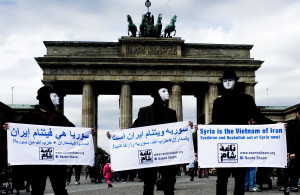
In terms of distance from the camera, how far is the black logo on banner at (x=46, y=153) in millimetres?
8711

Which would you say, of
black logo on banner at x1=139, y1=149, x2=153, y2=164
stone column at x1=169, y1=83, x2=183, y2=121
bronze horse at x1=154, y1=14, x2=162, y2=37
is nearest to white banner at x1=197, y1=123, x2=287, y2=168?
black logo on banner at x1=139, y1=149, x2=153, y2=164

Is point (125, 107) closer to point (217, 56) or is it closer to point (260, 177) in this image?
point (217, 56)

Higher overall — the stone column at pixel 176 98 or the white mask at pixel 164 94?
the stone column at pixel 176 98

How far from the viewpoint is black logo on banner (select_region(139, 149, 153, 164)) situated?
9.11 meters

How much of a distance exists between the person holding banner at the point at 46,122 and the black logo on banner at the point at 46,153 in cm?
21

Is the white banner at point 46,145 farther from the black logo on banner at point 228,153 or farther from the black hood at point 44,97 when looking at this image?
the black logo on banner at point 228,153

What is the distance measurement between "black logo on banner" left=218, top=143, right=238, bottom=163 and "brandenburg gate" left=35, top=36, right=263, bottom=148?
159ft

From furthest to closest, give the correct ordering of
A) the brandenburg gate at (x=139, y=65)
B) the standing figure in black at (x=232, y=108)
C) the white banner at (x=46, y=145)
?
the brandenburg gate at (x=139, y=65), the white banner at (x=46, y=145), the standing figure in black at (x=232, y=108)

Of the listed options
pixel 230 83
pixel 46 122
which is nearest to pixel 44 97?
pixel 46 122

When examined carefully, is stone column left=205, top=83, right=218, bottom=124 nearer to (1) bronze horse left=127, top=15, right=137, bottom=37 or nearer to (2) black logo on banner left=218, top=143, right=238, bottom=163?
(1) bronze horse left=127, top=15, right=137, bottom=37

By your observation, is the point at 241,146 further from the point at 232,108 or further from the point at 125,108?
the point at 125,108

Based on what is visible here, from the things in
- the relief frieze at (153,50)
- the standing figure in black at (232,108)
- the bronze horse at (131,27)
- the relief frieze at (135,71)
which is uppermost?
the bronze horse at (131,27)

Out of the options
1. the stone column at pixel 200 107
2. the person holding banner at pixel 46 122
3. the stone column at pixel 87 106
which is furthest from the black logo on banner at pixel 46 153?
the stone column at pixel 200 107

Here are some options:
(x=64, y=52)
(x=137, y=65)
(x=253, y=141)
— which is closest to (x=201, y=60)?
(x=137, y=65)
